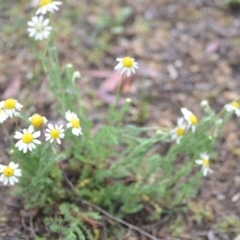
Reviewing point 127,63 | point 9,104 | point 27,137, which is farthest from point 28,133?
point 127,63

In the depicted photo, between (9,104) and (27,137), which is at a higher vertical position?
(9,104)

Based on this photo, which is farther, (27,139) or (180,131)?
(180,131)

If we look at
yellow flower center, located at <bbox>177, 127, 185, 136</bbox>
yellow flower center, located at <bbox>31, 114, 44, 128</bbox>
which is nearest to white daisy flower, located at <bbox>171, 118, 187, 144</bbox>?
yellow flower center, located at <bbox>177, 127, 185, 136</bbox>

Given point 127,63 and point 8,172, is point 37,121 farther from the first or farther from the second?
point 127,63

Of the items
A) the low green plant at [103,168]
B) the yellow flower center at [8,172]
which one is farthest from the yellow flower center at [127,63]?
the yellow flower center at [8,172]

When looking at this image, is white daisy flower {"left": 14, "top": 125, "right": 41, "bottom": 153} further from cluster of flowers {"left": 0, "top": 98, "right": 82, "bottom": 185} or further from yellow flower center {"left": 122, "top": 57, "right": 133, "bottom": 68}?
yellow flower center {"left": 122, "top": 57, "right": 133, "bottom": 68}

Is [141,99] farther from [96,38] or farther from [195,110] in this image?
[96,38]

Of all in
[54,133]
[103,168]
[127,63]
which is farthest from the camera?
[103,168]

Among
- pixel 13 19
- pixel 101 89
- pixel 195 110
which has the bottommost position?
pixel 195 110

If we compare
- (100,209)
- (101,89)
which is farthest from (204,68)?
(100,209)

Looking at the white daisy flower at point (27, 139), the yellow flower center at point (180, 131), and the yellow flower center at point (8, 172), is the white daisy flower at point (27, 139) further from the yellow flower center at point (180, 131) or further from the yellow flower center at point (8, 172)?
the yellow flower center at point (180, 131)

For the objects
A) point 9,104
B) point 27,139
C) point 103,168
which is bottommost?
point 103,168
